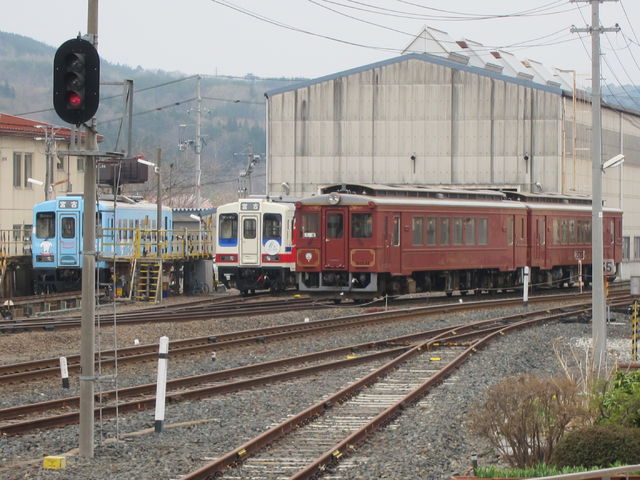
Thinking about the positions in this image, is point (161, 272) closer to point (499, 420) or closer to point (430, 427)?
point (430, 427)

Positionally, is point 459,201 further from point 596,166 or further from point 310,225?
point 596,166

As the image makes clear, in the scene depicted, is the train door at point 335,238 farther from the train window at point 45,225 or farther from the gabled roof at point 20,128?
the gabled roof at point 20,128

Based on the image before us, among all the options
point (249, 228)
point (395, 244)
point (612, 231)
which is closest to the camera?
point (395, 244)

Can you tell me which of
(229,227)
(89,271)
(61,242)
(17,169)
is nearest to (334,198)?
(229,227)

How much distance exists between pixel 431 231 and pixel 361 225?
2.58m

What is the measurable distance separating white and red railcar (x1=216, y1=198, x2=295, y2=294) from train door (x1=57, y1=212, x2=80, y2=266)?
482 centimetres

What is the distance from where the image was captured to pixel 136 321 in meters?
23.9

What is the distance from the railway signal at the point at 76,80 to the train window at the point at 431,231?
21086 mm

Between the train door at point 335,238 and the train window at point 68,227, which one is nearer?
the train door at point 335,238

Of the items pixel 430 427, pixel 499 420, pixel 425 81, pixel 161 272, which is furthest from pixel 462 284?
pixel 499 420

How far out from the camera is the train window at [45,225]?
37375mm

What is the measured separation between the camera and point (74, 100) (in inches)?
397

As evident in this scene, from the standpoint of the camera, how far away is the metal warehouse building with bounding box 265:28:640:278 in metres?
46.7

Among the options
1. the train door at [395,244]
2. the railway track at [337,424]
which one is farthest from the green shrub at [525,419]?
the train door at [395,244]
